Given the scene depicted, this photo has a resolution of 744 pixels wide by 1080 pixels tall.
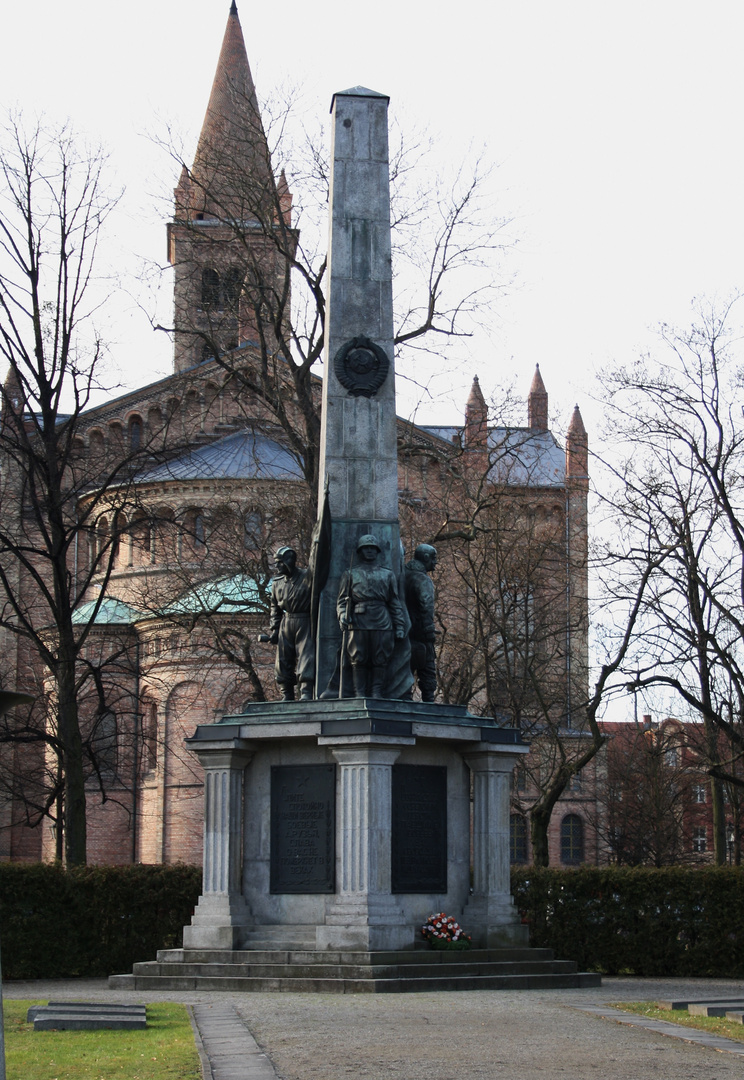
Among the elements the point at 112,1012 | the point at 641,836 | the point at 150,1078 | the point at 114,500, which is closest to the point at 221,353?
the point at 114,500

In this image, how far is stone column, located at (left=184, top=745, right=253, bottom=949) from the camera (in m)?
15.2

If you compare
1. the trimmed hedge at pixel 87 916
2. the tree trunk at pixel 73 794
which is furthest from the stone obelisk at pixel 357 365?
the tree trunk at pixel 73 794

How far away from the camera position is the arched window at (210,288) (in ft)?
94.6

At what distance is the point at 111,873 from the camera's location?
20.2 meters

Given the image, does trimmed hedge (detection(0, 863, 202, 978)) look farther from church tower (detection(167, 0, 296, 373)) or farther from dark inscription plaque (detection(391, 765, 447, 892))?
church tower (detection(167, 0, 296, 373))

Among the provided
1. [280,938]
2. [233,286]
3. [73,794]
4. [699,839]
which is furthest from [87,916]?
[699,839]

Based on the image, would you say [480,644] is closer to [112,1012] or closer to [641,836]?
[112,1012]

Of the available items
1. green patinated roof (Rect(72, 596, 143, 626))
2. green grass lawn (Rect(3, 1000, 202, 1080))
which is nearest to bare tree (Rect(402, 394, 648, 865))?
green grass lawn (Rect(3, 1000, 202, 1080))

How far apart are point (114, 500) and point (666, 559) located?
10.1 m

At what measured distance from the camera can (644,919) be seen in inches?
795

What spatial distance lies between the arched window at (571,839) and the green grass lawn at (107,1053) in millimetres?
53690

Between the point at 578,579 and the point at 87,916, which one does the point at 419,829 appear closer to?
the point at 87,916

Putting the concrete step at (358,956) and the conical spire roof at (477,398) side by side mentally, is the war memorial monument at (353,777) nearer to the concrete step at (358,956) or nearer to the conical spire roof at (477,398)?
the concrete step at (358,956)

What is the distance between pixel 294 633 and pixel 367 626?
46.8 inches
